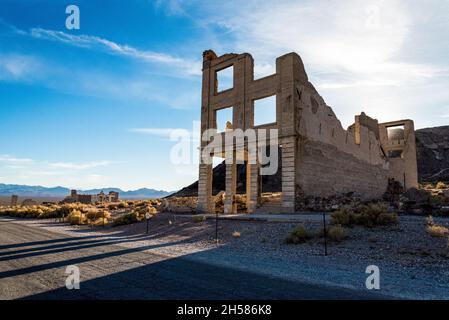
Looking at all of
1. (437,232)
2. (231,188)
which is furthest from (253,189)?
(437,232)

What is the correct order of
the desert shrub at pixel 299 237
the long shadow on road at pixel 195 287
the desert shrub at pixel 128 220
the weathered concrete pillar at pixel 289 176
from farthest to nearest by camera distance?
1. the desert shrub at pixel 128 220
2. the weathered concrete pillar at pixel 289 176
3. the desert shrub at pixel 299 237
4. the long shadow on road at pixel 195 287

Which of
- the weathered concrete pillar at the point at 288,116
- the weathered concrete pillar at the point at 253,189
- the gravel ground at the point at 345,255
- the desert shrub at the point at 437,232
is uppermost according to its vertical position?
the weathered concrete pillar at the point at 288,116

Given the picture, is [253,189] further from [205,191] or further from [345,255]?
[345,255]

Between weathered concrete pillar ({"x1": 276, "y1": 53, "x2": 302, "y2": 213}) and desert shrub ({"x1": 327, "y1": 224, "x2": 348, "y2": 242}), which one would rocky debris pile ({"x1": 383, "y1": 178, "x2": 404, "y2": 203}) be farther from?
desert shrub ({"x1": 327, "y1": 224, "x2": 348, "y2": 242})

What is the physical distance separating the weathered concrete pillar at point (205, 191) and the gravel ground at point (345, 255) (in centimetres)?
974

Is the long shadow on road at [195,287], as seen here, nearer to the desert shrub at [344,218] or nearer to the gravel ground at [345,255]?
the gravel ground at [345,255]

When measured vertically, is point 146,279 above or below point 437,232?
below

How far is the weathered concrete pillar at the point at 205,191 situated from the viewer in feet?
76.8

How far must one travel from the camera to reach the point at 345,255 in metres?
8.59

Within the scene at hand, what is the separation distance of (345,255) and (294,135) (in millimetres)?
11008

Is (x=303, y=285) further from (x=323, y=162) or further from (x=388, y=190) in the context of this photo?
(x=388, y=190)

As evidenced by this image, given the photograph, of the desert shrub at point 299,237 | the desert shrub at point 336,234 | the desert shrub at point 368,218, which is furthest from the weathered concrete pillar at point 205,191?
the desert shrub at point 336,234

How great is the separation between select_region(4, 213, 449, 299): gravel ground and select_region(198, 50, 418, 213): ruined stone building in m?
6.50
